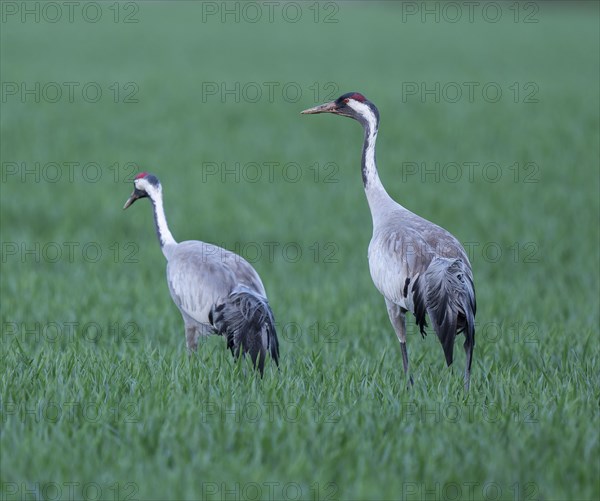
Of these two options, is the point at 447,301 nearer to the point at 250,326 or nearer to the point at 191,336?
the point at 250,326

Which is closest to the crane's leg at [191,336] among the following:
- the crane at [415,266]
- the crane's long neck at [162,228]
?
the crane's long neck at [162,228]

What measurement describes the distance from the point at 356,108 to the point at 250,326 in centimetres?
174

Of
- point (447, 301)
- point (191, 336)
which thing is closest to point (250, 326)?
point (191, 336)

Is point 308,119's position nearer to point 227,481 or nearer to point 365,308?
point 365,308

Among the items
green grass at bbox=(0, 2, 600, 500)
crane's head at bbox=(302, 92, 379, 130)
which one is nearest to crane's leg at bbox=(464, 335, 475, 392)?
→ green grass at bbox=(0, 2, 600, 500)

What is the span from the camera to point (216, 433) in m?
4.77

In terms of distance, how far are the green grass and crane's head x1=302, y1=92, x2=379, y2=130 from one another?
1733 millimetres

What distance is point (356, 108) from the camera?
242 inches

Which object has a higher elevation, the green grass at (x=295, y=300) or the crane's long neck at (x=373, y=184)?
the crane's long neck at (x=373, y=184)

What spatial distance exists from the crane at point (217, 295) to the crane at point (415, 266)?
89 centimetres

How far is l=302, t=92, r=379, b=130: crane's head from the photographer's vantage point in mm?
6109

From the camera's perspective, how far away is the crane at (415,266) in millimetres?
5445

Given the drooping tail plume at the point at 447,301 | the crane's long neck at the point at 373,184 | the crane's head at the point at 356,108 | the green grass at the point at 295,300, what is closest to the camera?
the green grass at the point at 295,300

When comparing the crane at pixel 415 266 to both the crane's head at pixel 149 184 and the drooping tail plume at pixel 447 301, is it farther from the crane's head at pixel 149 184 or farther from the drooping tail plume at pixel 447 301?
the crane's head at pixel 149 184
